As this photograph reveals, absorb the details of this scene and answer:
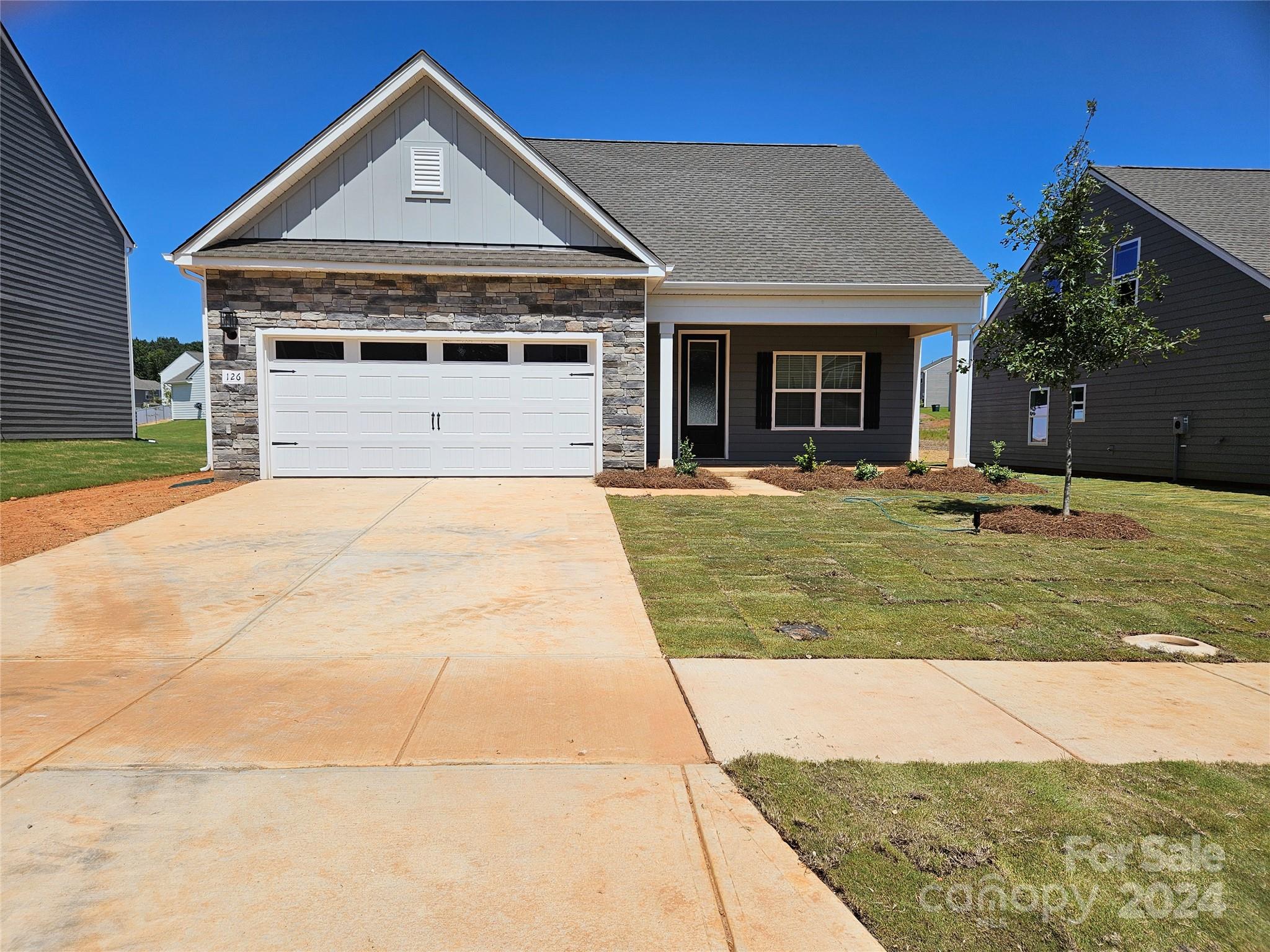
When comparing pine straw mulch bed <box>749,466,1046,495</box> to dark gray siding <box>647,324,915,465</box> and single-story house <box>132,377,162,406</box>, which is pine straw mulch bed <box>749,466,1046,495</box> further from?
single-story house <box>132,377,162,406</box>

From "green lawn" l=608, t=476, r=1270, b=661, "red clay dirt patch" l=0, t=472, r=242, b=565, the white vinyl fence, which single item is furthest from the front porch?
the white vinyl fence

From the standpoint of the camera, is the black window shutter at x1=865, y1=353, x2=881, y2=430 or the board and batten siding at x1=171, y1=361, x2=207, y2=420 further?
the board and batten siding at x1=171, y1=361, x2=207, y2=420

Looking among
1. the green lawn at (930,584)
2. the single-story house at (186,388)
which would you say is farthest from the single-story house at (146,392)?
the green lawn at (930,584)

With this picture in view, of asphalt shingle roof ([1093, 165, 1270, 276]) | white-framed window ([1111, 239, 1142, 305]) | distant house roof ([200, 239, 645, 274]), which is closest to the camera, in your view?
distant house roof ([200, 239, 645, 274])

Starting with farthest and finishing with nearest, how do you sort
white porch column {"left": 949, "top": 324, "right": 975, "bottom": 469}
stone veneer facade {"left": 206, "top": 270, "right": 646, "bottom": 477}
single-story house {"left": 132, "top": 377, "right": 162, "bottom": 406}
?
single-story house {"left": 132, "top": 377, "right": 162, "bottom": 406} < white porch column {"left": 949, "top": 324, "right": 975, "bottom": 469} < stone veneer facade {"left": 206, "top": 270, "right": 646, "bottom": 477}

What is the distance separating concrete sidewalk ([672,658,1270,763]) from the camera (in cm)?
341

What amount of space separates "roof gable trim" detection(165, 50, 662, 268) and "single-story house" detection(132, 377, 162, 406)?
174 ft

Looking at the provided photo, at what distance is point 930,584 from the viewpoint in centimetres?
637

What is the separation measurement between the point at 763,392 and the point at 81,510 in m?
11.7

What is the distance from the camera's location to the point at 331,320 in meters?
11.9

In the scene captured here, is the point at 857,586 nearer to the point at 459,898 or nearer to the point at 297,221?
the point at 459,898

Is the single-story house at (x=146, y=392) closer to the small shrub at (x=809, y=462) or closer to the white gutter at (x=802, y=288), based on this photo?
the white gutter at (x=802, y=288)

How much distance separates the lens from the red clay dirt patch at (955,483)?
11977 millimetres

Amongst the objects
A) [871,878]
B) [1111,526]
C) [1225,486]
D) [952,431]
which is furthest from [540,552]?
[1225,486]
